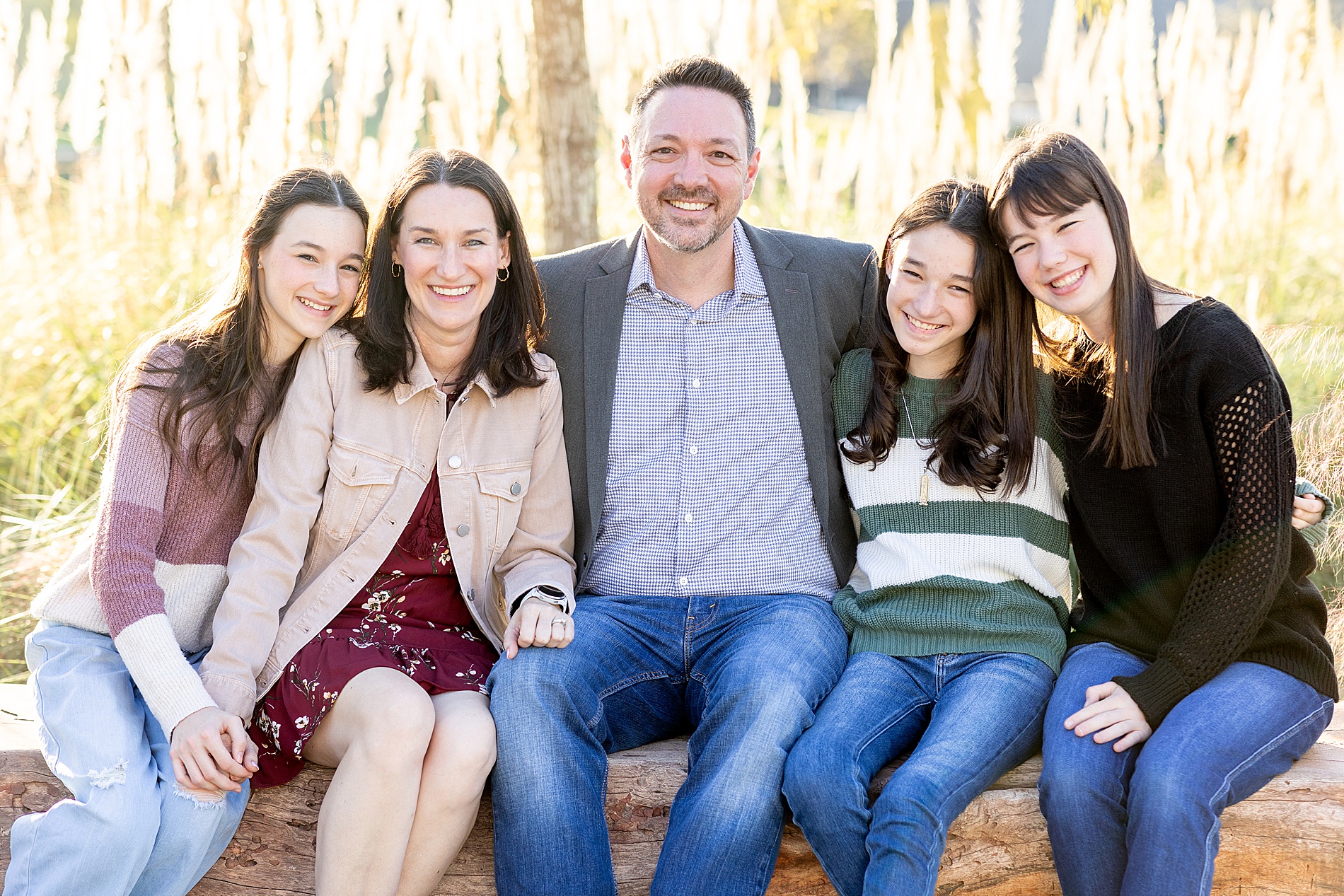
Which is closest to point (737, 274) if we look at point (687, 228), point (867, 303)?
point (687, 228)

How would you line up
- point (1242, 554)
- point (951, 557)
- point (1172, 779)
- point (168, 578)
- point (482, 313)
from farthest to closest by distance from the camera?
1. point (482, 313)
2. point (951, 557)
3. point (168, 578)
4. point (1242, 554)
5. point (1172, 779)

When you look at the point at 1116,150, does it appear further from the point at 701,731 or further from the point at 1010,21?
the point at 701,731

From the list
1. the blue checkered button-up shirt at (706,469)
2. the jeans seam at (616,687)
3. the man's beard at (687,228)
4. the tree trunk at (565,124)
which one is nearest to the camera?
the jeans seam at (616,687)

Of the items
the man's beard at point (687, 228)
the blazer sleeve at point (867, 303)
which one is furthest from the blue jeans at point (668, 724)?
the man's beard at point (687, 228)

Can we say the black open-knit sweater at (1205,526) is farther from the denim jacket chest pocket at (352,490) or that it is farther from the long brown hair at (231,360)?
the long brown hair at (231,360)

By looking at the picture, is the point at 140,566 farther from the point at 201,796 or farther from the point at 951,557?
the point at 951,557

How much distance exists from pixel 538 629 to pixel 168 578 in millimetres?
732

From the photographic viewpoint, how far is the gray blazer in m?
2.65

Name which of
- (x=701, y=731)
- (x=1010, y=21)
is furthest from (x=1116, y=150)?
(x=701, y=731)

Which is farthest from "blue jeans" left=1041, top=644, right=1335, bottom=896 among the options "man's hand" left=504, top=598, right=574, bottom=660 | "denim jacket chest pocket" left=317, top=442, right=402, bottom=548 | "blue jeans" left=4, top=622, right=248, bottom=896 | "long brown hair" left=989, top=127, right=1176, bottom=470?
"blue jeans" left=4, top=622, right=248, bottom=896

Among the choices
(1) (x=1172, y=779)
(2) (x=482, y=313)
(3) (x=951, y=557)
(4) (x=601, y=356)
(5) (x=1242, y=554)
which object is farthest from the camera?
(4) (x=601, y=356)

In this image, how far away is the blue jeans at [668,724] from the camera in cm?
204

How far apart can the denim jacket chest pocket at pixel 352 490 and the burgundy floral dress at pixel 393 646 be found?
84mm

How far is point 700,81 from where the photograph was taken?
278 cm
